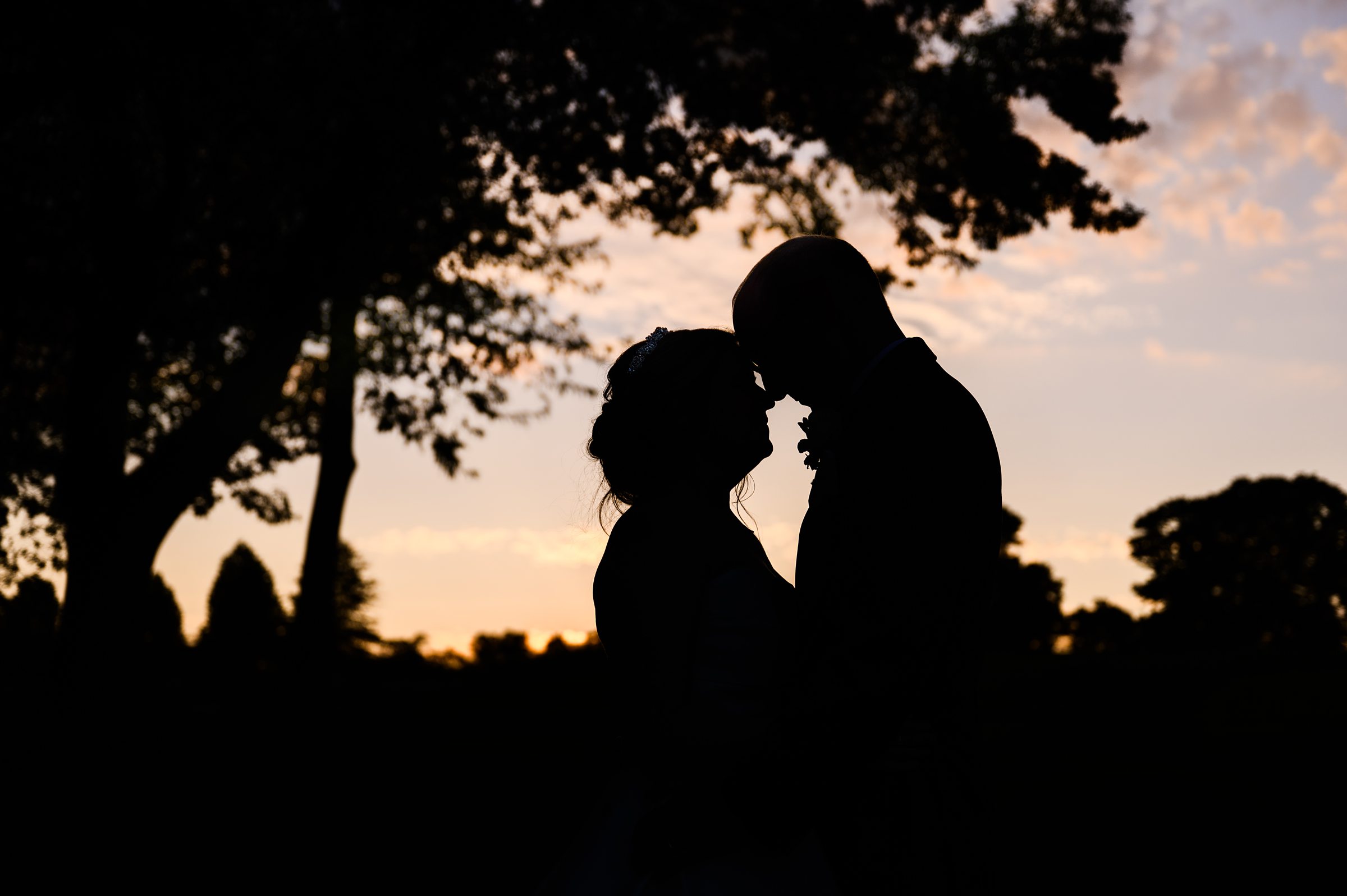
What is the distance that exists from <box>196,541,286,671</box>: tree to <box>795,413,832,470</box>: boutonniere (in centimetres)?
6144

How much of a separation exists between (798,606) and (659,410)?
1015 mm

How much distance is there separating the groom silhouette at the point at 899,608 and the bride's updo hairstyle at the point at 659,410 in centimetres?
77

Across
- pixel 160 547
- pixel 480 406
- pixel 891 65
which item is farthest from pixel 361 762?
pixel 891 65

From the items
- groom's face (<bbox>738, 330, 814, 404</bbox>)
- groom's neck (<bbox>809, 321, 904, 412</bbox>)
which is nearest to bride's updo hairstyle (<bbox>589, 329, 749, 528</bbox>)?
groom's face (<bbox>738, 330, 814, 404</bbox>)

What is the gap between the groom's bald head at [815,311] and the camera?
10.6ft

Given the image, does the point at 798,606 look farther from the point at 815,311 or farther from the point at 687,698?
the point at 815,311

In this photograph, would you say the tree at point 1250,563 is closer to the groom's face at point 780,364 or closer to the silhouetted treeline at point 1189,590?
the silhouetted treeline at point 1189,590

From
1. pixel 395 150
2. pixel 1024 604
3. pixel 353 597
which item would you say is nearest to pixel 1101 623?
pixel 1024 604

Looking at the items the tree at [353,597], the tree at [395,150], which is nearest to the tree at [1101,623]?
the tree at [353,597]

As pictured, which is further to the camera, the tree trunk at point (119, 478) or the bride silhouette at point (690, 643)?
the tree trunk at point (119, 478)

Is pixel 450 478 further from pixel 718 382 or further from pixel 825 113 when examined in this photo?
pixel 718 382

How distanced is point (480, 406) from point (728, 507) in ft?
54.3

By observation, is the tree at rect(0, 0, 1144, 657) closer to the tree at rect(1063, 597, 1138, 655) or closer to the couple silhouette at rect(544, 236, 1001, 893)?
the couple silhouette at rect(544, 236, 1001, 893)

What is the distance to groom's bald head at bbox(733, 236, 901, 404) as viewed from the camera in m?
3.24
